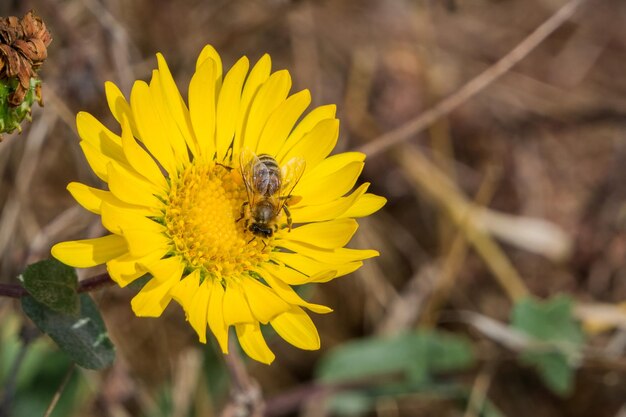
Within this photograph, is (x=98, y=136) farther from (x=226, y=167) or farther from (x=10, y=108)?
(x=226, y=167)

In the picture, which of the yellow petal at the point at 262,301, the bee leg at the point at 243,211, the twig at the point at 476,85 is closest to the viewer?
the yellow petal at the point at 262,301

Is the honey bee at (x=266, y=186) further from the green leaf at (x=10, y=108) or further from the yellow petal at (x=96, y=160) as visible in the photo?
the green leaf at (x=10, y=108)

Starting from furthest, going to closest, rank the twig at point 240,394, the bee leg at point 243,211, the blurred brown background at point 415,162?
the blurred brown background at point 415,162 < the twig at point 240,394 < the bee leg at point 243,211

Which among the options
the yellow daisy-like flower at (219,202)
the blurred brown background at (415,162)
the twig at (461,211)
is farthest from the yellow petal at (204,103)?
the twig at (461,211)

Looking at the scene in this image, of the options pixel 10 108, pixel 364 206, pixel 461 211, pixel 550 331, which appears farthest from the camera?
pixel 461 211

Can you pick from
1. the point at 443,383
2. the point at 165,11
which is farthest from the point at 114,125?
the point at 443,383

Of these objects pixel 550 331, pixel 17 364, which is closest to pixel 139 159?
pixel 17 364

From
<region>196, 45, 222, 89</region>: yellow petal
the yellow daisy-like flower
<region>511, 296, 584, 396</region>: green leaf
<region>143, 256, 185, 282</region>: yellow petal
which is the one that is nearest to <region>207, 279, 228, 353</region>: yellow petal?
the yellow daisy-like flower
